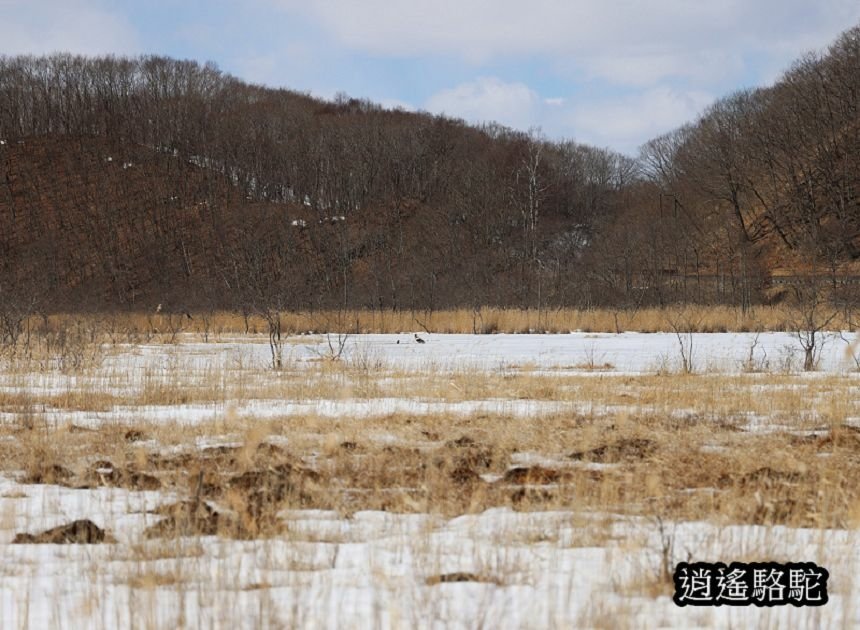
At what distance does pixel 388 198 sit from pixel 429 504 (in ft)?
223

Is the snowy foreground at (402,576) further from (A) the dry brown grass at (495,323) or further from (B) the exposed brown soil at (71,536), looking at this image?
(A) the dry brown grass at (495,323)

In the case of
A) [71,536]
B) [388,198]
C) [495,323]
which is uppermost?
[388,198]

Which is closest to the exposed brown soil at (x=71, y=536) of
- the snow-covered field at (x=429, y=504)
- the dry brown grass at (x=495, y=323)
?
the snow-covered field at (x=429, y=504)

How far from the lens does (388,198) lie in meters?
72.7

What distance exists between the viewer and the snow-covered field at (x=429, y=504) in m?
3.76

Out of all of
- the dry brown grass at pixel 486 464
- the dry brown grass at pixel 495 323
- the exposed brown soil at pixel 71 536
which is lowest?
the exposed brown soil at pixel 71 536

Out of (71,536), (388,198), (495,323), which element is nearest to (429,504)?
(71,536)

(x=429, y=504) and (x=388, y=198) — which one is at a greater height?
(x=388, y=198)

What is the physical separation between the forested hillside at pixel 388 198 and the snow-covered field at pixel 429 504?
29745 mm

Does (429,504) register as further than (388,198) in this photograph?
No

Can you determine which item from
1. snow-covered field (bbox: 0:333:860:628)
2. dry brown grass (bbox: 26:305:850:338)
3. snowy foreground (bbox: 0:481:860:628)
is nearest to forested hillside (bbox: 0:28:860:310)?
dry brown grass (bbox: 26:305:850:338)

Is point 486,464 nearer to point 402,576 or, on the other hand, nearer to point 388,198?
point 402,576

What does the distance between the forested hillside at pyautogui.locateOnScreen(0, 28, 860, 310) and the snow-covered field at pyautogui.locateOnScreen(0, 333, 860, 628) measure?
29745mm

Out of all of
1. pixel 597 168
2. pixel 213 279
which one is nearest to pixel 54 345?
pixel 213 279
